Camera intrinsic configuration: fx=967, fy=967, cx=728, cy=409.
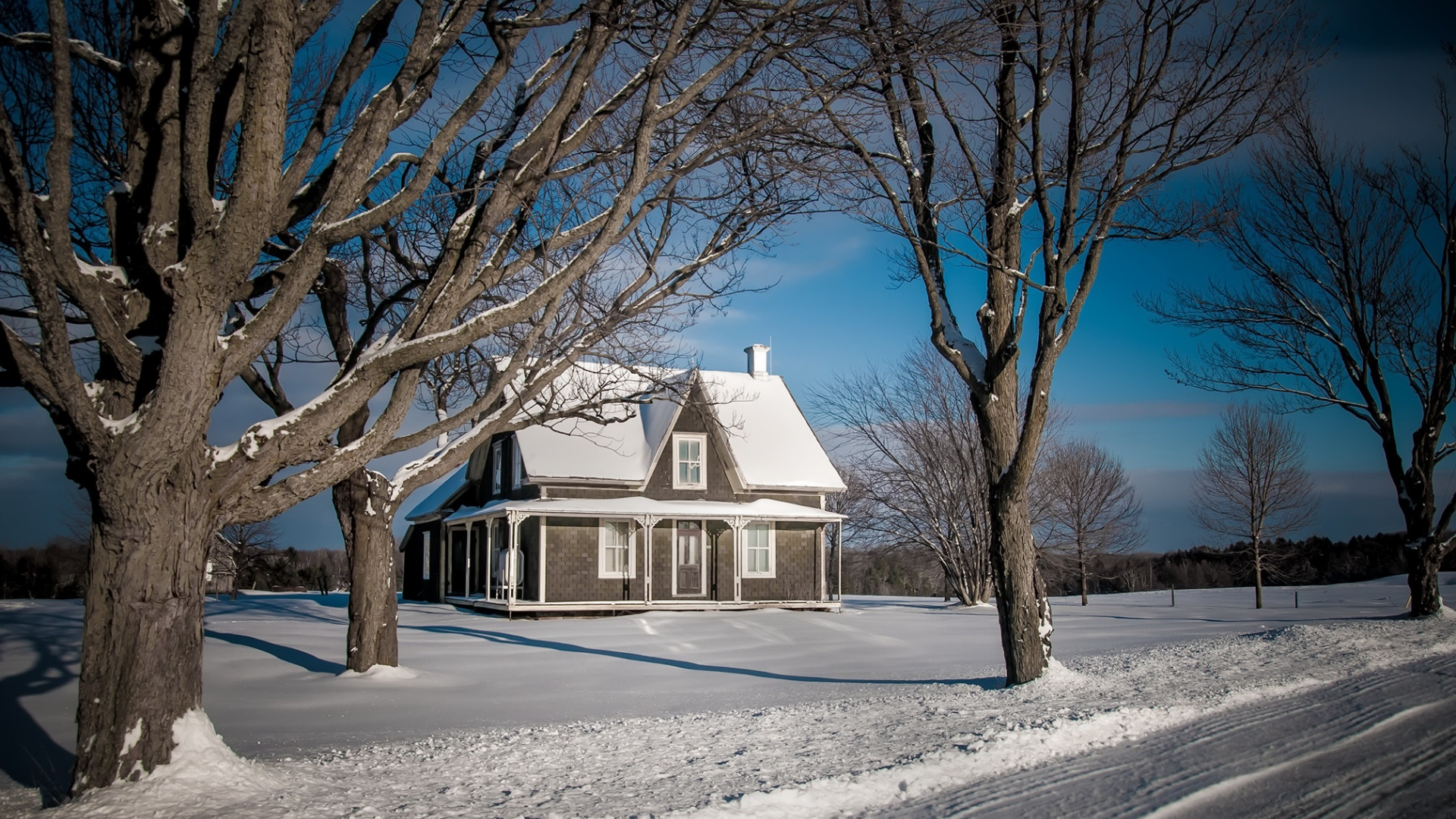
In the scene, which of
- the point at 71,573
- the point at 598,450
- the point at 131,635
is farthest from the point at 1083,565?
the point at 71,573

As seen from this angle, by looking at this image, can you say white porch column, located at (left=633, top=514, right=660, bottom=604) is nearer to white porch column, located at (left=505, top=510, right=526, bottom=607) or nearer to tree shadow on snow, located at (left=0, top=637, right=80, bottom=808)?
white porch column, located at (left=505, top=510, right=526, bottom=607)

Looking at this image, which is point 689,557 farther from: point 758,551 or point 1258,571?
point 1258,571

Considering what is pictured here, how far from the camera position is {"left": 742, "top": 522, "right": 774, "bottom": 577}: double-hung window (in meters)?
26.8

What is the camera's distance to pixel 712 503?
26.3 meters

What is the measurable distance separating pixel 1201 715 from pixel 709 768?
4.48 meters

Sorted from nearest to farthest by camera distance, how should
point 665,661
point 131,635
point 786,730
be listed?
1. point 131,635
2. point 786,730
3. point 665,661

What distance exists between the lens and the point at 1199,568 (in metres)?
53.1

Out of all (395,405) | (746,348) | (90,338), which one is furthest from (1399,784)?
(746,348)

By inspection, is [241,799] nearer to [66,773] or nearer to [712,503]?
[66,773]

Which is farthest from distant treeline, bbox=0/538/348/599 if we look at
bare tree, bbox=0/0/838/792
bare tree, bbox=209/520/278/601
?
bare tree, bbox=0/0/838/792

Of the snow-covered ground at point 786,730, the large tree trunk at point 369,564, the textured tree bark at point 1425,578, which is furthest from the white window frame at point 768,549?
the large tree trunk at point 369,564

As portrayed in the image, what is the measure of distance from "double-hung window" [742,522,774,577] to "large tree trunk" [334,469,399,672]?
1510 centimetres

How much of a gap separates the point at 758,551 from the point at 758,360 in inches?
286

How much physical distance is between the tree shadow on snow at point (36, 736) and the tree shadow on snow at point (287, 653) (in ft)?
7.75
